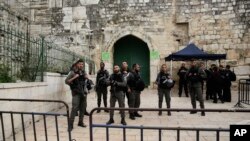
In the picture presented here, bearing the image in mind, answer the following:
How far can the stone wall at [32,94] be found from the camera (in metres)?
A: 6.44

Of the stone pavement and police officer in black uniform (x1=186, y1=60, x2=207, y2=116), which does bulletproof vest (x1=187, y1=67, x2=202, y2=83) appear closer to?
police officer in black uniform (x1=186, y1=60, x2=207, y2=116)

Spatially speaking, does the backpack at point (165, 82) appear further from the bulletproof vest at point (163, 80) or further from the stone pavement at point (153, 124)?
the stone pavement at point (153, 124)

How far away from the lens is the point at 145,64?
1844cm

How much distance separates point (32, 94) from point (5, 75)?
1121mm

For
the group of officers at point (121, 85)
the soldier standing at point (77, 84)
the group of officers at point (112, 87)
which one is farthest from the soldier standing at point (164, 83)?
the soldier standing at point (77, 84)

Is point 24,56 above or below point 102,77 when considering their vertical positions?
above

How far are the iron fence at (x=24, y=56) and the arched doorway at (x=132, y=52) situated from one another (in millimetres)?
8023

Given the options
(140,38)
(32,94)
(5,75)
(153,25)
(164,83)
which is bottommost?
(32,94)

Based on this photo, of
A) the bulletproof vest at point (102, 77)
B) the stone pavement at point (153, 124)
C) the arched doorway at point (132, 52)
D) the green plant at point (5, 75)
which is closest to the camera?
the stone pavement at point (153, 124)

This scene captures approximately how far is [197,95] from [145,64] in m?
9.36

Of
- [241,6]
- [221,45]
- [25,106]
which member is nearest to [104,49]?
[221,45]

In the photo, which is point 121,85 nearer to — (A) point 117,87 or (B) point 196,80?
(A) point 117,87

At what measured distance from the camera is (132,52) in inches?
735

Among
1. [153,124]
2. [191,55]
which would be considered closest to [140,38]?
[191,55]
